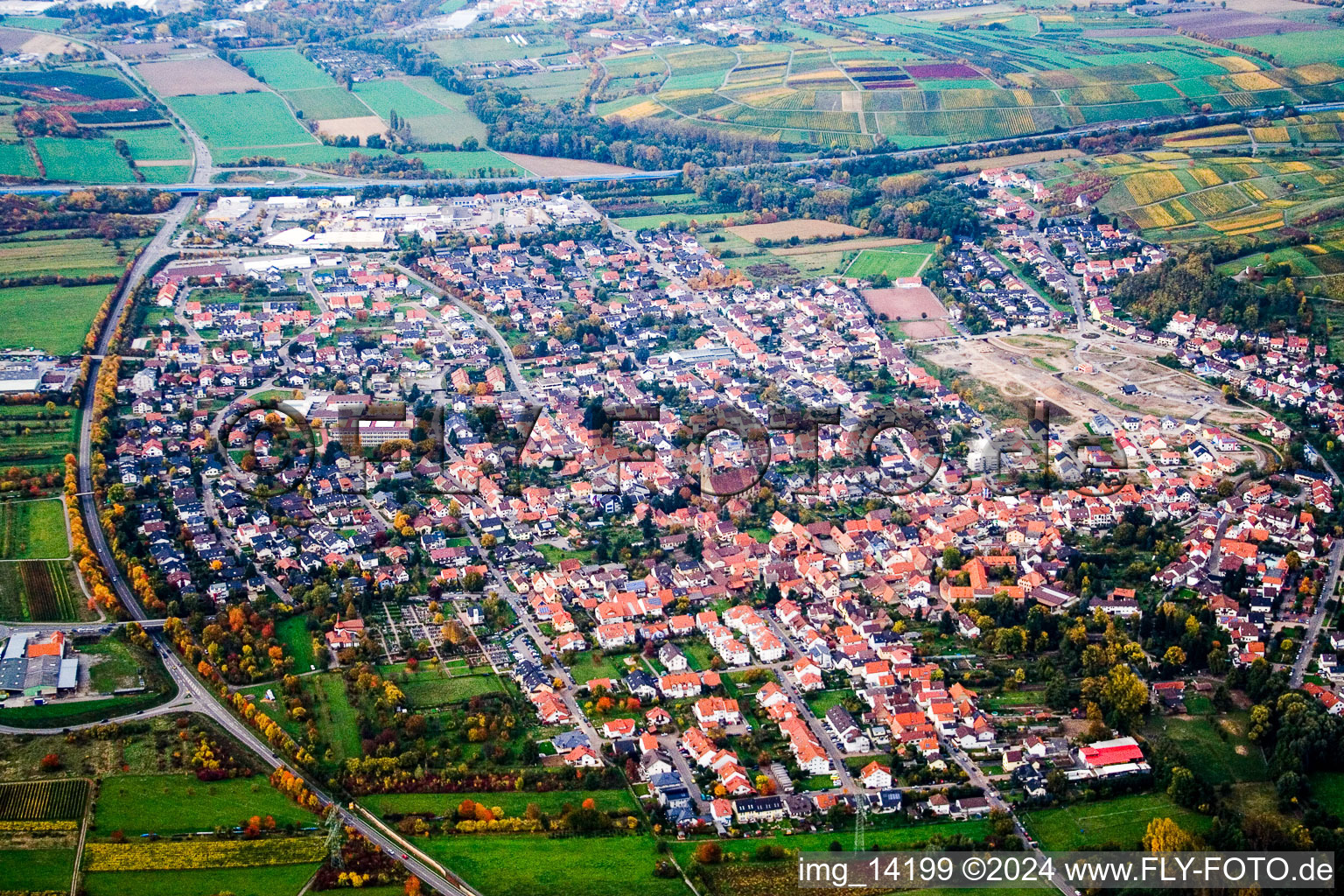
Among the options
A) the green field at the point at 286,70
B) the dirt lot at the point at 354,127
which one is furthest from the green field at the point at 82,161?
the green field at the point at 286,70

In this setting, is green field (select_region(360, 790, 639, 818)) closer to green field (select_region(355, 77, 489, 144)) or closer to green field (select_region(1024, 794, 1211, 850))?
green field (select_region(1024, 794, 1211, 850))

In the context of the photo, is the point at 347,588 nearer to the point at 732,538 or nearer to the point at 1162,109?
the point at 732,538

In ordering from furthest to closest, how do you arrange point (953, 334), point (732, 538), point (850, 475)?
1. point (953, 334)
2. point (850, 475)
3. point (732, 538)

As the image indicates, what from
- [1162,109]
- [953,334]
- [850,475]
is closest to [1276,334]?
[953,334]

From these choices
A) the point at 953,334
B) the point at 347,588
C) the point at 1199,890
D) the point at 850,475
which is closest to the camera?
the point at 1199,890

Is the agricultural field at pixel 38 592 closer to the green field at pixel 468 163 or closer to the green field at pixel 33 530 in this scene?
the green field at pixel 33 530

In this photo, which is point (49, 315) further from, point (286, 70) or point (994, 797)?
point (286, 70)
